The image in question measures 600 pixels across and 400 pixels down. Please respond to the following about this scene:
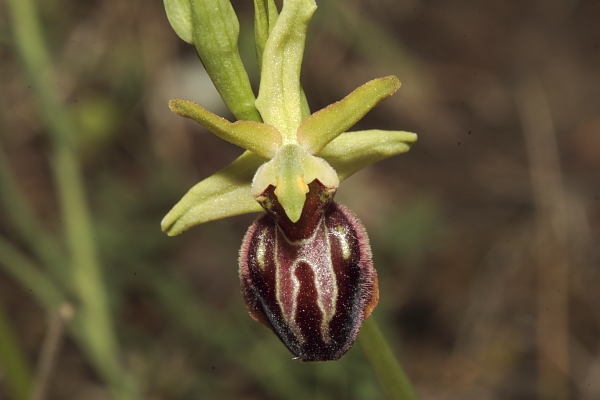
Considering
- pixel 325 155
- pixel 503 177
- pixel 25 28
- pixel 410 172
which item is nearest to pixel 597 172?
pixel 503 177

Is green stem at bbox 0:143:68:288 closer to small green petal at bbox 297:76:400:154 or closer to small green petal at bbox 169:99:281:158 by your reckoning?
small green petal at bbox 169:99:281:158

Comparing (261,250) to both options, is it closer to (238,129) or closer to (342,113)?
(238,129)

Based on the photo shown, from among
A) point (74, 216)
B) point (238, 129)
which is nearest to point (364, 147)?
point (238, 129)

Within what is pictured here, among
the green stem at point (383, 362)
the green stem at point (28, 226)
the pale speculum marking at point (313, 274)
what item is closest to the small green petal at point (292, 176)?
the pale speculum marking at point (313, 274)

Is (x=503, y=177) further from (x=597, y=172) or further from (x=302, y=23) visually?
(x=302, y=23)

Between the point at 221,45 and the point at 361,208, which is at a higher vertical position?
the point at 221,45
